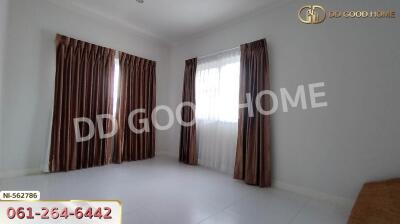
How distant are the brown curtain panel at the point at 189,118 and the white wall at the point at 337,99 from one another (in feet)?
4.87

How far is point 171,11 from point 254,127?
2.17 m

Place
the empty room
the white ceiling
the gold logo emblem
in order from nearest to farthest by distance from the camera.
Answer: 1. the empty room
2. the gold logo emblem
3. the white ceiling

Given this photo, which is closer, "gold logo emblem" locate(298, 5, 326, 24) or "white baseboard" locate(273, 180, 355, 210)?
"white baseboard" locate(273, 180, 355, 210)

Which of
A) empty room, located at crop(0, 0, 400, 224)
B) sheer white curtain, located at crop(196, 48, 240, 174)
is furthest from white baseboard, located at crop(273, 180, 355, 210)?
sheer white curtain, located at crop(196, 48, 240, 174)

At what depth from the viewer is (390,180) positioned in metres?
1.85

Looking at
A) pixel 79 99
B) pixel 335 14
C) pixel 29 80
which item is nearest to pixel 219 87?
pixel 335 14

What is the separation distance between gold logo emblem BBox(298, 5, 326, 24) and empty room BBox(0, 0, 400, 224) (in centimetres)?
1

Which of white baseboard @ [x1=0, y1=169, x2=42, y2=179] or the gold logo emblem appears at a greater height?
the gold logo emblem

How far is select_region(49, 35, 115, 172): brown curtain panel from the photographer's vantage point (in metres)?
2.91

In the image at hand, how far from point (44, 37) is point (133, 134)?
2.04 meters

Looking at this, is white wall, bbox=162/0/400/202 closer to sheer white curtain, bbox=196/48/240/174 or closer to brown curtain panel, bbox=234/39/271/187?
brown curtain panel, bbox=234/39/271/187

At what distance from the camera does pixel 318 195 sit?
231cm

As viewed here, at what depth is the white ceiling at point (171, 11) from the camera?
282cm

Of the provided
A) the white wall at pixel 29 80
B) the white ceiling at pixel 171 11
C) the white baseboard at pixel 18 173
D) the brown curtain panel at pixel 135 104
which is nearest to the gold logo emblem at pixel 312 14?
the white ceiling at pixel 171 11
